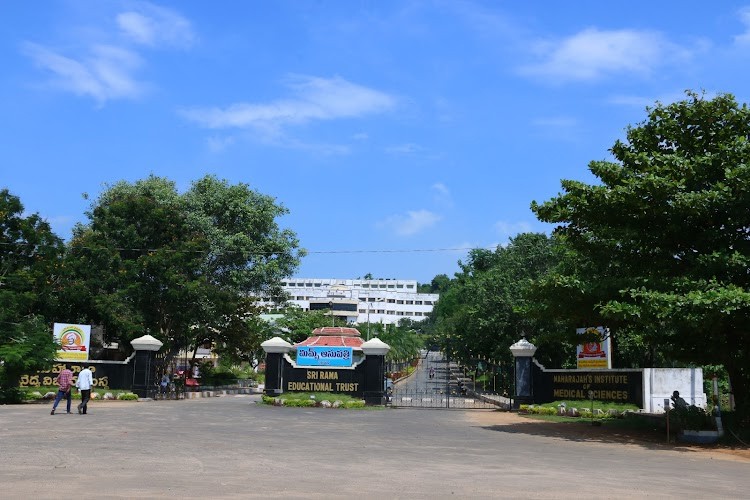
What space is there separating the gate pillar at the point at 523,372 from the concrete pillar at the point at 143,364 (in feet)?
53.5

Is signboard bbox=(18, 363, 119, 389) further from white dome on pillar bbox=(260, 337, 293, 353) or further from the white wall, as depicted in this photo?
the white wall

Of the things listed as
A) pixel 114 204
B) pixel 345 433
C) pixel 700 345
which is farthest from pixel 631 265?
pixel 114 204

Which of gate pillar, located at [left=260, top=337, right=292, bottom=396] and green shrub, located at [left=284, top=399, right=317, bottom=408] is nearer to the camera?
green shrub, located at [left=284, top=399, right=317, bottom=408]

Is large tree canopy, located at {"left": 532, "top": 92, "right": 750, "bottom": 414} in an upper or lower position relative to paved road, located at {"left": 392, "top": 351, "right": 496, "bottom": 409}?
upper

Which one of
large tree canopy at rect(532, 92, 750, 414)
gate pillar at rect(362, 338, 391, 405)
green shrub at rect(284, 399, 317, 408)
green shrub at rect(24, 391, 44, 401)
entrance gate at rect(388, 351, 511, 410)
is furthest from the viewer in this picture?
entrance gate at rect(388, 351, 511, 410)

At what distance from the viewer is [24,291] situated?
33.3m

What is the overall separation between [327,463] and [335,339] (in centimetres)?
2122

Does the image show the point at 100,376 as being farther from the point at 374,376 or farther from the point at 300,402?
the point at 374,376

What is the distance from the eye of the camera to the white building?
141 meters

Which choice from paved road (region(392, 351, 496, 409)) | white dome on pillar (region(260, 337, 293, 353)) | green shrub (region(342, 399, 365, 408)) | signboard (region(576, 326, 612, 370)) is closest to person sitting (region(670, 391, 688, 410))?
signboard (region(576, 326, 612, 370))

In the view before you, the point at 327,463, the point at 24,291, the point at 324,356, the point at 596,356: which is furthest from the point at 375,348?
the point at 327,463

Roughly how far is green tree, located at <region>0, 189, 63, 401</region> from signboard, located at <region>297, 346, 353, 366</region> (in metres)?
10.0

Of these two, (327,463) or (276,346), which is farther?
(276,346)

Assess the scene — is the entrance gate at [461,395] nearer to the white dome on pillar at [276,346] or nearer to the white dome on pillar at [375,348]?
the white dome on pillar at [375,348]
